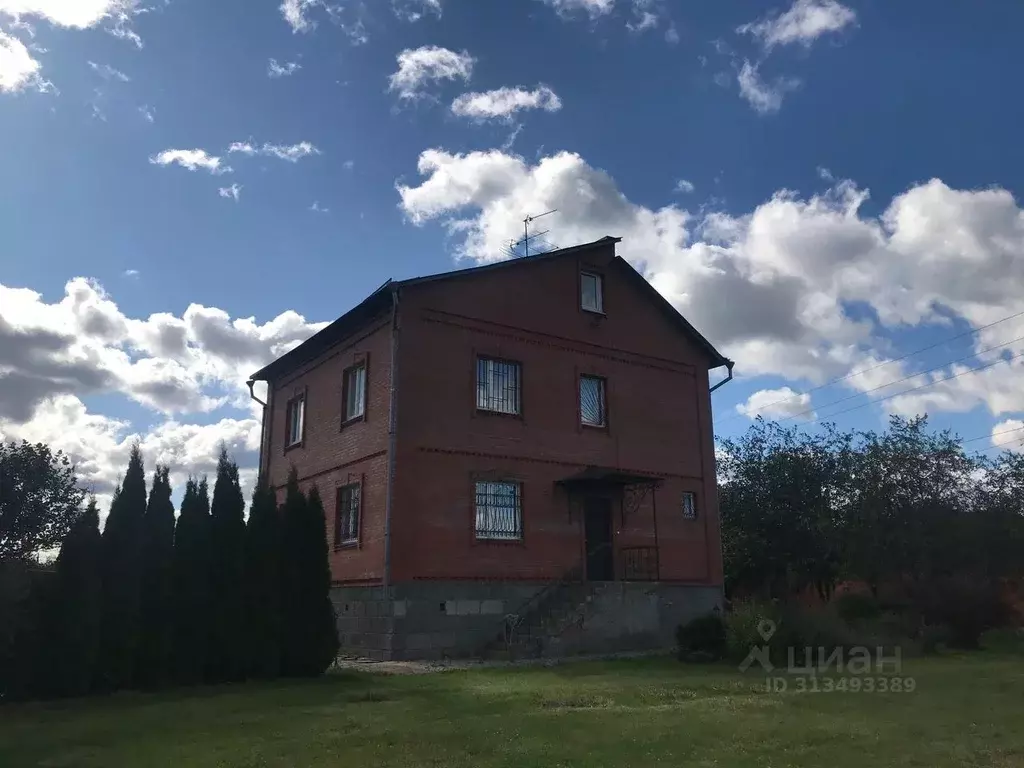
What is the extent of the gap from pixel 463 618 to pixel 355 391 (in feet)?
19.9

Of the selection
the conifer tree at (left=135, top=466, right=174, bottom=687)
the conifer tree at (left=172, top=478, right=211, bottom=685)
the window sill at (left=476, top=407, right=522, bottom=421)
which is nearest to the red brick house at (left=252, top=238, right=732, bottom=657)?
the window sill at (left=476, top=407, right=522, bottom=421)

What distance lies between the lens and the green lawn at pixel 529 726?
677 centimetres

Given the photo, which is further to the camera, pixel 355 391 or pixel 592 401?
pixel 592 401

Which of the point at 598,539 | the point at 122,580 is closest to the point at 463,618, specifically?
the point at 598,539

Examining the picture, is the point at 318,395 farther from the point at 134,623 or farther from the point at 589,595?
the point at 134,623

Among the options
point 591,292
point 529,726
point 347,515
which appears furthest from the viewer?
point 591,292

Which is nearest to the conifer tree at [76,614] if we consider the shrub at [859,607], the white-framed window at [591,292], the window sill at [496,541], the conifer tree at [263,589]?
the conifer tree at [263,589]

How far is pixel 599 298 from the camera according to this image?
2158 cm

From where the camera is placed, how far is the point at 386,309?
18625 millimetres

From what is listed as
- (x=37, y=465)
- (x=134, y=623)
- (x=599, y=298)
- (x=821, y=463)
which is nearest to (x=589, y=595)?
(x=599, y=298)

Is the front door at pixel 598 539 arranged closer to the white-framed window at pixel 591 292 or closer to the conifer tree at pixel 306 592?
the white-framed window at pixel 591 292

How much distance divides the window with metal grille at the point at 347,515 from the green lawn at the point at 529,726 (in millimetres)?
7171

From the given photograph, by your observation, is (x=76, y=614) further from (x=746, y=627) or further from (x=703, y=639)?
(x=746, y=627)

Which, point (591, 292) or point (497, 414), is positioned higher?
point (591, 292)
